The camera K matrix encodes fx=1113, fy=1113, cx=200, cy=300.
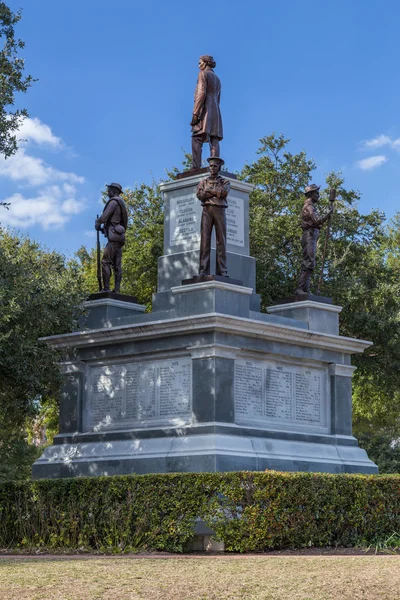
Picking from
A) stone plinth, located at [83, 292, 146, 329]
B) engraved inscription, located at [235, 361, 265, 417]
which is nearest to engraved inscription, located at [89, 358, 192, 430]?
engraved inscription, located at [235, 361, 265, 417]

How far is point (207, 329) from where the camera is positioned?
2031cm

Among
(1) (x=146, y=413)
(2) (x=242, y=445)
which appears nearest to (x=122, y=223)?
(1) (x=146, y=413)

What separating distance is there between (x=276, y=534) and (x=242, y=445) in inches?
123

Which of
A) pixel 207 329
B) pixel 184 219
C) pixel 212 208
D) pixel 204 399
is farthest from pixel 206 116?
pixel 204 399

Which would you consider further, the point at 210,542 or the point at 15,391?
the point at 15,391

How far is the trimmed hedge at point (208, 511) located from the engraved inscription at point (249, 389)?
118 inches

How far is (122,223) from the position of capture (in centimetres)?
2423

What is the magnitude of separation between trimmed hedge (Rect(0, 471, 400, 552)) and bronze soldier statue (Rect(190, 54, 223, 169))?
7.73 m

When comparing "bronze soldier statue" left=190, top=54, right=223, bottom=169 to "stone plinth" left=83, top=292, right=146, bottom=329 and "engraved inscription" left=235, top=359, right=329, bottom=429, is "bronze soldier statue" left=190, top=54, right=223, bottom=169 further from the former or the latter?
"engraved inscription" left=235, top=359, right=329, bottom=429

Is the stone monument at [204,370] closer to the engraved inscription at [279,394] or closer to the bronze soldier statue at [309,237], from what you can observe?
the engraved inscription at [279,394]

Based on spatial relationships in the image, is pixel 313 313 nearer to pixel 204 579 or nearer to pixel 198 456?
pixel 198 456

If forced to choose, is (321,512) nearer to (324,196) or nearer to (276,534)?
(276,534)

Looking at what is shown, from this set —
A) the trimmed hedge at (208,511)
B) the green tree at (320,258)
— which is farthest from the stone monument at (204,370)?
the green tree at (320,258)

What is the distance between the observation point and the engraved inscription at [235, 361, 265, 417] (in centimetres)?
2097
